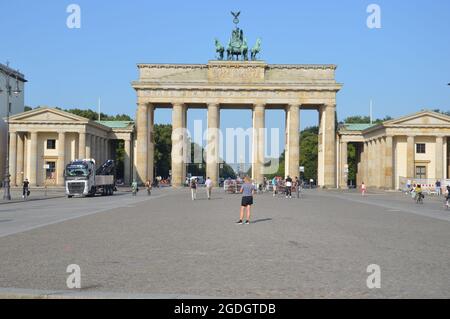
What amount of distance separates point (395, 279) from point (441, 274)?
123cm

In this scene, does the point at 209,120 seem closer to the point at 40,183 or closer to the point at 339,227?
the point at 40,183

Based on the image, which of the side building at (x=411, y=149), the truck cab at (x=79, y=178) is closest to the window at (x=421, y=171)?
the side building at (x=411, y=149)

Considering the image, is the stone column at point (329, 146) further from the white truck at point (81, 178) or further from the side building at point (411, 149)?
the white truck at point (81, 178)

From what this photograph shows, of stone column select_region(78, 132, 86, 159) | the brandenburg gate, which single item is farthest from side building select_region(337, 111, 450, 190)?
stone column select_region(78, 132, 86, 159)

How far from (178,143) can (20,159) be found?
71.8ft

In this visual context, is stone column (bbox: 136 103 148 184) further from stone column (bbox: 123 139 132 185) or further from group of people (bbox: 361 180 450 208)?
group of people (bbox: 361 180 450 208)

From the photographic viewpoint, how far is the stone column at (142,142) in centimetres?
9106

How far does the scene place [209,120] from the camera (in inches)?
3563

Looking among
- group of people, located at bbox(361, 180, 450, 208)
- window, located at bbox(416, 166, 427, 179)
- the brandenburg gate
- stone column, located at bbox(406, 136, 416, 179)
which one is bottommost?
group of people, located at bbox(361, 180, 450, 208)

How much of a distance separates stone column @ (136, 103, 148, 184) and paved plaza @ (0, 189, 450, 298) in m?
66.6

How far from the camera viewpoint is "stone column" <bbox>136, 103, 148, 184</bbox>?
299 ft

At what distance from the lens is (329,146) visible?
90562mm

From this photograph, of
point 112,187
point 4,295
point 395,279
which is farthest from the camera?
point 112,187
